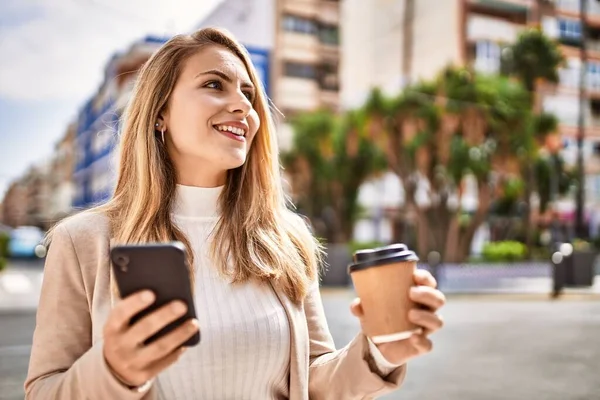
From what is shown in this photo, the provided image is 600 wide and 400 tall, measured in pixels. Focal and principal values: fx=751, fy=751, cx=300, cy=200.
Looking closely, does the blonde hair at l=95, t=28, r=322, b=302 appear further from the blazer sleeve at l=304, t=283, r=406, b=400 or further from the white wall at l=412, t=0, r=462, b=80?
the white wall at l=412, t=0, r=462, b=80

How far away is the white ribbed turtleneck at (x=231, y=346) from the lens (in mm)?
1532

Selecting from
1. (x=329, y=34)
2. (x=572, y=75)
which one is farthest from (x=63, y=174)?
(x=572, y=75)

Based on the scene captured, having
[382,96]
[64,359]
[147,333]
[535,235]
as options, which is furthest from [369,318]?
[535,235]

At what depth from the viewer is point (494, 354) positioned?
7.95 meters

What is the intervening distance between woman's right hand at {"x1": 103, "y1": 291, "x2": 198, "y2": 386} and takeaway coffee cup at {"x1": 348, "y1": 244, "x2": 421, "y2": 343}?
0.30m

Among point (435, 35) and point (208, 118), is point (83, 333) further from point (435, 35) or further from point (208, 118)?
point (435, 35)

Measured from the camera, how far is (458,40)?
36094 millimetres

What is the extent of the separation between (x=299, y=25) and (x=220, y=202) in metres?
38.5

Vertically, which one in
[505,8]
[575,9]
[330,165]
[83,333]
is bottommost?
[83,333]

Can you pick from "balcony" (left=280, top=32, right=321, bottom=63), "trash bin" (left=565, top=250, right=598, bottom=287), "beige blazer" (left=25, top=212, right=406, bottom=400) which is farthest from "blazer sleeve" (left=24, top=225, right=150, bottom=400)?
"balcony" (left=280, top=32, right=321, bottom=63)

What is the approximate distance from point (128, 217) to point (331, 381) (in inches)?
22.3

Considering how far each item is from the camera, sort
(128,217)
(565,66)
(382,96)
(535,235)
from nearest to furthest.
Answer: (128,217) → (382,96) → (565,66) → (535,235)

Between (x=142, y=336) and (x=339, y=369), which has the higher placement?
(x=142, y=336)

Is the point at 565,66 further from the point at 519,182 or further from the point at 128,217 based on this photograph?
the point at 128,217
